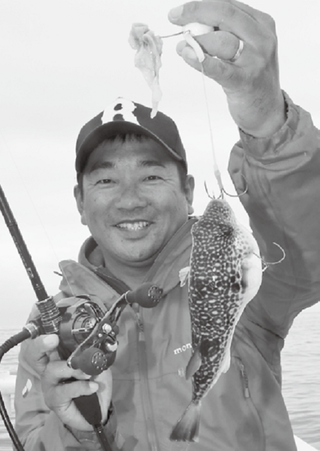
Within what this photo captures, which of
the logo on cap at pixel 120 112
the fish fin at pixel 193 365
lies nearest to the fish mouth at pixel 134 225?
the logo on cap at pixel 120 112

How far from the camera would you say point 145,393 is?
309 centimetres

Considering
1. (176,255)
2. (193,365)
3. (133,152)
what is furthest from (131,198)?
(193,365)

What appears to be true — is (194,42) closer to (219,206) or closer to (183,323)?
(219,206)

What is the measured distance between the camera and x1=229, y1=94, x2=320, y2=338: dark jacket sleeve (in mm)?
2391

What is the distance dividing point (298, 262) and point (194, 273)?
71 cm

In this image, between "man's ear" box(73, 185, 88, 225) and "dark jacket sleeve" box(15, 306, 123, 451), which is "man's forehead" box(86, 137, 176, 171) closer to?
"man's ear" box(73, 185, 88, 225)

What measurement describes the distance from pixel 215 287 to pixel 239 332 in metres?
1.21

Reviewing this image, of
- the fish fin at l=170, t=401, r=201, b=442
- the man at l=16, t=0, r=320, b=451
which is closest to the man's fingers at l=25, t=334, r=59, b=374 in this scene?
the man at l=16, t=0, r=320, b=451

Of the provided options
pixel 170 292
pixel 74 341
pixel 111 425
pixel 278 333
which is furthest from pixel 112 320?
pixel 278 333

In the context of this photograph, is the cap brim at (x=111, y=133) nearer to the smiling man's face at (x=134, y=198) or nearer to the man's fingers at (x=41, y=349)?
the smiling man's face at (x=134, y=198)

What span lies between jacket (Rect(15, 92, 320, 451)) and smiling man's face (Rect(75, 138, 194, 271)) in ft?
0.50

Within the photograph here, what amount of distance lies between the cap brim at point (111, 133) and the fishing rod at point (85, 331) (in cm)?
98

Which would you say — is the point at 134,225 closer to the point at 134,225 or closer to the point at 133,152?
the point at 134,225

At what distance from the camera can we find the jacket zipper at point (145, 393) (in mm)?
3027
